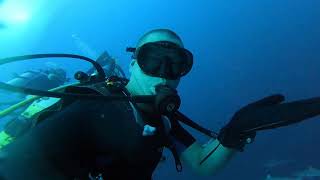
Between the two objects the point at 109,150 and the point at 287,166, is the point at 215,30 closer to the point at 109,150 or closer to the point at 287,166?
the point at 287,166

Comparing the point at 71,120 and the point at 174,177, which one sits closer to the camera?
the point at 71,120

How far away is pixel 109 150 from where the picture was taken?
2.38 metres

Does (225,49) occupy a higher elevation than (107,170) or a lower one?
lower

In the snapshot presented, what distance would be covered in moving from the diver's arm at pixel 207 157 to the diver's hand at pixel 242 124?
1.35 ft

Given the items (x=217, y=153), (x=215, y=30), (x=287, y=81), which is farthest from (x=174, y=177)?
(x=215, y=30)

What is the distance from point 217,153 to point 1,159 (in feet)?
7.35

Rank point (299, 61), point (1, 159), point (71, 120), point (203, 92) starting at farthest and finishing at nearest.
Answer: point (203, 92) < point (299, 61) < point (71, 120) < point (1, 159)

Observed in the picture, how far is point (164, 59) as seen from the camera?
324 centimetres

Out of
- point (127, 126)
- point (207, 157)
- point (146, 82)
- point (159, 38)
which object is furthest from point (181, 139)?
point (127, 126)

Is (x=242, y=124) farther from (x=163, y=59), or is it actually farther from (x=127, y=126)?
(x=163, y=59)

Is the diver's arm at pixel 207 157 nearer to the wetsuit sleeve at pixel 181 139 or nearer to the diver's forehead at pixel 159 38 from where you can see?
the wetsuit sleeve at pixel 181 139

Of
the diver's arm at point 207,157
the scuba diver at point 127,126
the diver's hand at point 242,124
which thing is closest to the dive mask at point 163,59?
the scuba diver at point 127,126

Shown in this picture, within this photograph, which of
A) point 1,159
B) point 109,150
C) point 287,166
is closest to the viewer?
point 1,159

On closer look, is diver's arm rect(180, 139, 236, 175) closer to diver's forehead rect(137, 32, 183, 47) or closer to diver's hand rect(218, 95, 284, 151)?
diver's hand rect(218, 95, 284, 151)
